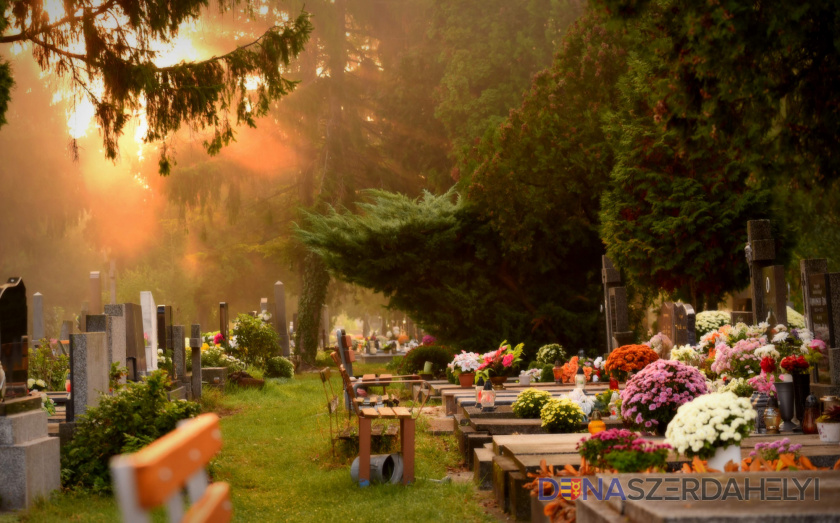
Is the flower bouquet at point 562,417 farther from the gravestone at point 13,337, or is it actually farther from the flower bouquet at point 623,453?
the gravestone at point 13,337

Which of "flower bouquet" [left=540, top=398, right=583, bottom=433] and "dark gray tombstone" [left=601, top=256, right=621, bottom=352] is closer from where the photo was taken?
"flower bouquet" [left=540, top=398, right=583, bottom=433]

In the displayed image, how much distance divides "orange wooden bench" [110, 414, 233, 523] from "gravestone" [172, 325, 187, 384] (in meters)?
14.9

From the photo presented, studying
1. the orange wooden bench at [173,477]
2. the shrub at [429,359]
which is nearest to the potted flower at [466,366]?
the shrub at [429,359]

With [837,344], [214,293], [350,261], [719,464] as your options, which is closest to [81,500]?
[719,464]

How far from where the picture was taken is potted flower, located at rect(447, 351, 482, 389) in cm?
1542

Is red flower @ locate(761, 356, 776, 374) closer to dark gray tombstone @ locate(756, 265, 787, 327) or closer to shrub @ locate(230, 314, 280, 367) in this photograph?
dark gray tombstone @ locate(756, 265, 787, 327)

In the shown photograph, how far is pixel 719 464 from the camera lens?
233 inches

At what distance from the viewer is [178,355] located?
1728 cm

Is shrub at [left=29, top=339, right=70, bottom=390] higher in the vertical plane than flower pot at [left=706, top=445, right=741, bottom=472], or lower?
higher

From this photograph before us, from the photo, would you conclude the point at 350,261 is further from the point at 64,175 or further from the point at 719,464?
the point at 64,175

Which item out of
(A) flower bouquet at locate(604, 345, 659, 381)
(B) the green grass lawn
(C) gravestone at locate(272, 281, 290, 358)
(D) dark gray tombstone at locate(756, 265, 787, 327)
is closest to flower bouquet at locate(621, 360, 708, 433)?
(B) the green grass lawn

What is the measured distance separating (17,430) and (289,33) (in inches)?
271

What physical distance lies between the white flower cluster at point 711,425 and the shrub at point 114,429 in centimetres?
568

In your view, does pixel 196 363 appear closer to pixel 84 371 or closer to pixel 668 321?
pixel 84 371
